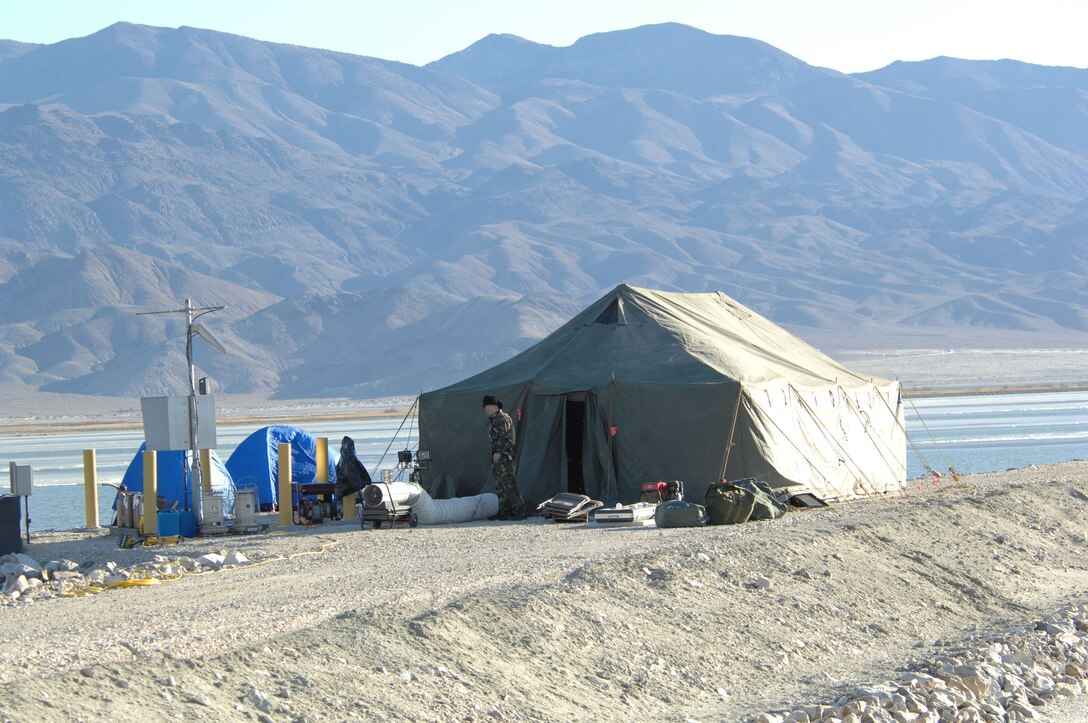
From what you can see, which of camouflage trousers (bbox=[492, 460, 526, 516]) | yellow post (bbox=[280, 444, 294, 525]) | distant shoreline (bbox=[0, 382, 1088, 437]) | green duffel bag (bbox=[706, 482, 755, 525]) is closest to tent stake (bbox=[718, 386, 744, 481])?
green duffel bag (bbox=[706, 482, 755, 525])

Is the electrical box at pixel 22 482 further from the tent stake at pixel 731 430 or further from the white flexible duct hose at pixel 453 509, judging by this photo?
the tent stake at pixel 731 430

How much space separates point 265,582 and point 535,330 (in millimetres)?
119084

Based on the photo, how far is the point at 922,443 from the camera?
1666 inches

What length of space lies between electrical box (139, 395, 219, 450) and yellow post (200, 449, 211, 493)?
1227 mm

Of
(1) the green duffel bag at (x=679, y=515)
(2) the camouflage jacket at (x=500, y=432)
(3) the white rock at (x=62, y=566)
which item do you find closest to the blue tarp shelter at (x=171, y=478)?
(2) the camouflage jacket at (x=500, y=432)

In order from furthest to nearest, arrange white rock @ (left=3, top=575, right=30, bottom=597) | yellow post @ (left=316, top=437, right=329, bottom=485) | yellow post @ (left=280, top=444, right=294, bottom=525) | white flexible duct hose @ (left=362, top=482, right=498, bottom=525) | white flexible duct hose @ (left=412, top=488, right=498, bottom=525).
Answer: yellow post @ (left=316, top=437, right=329, bottom=485) < yellow post @ (left=280, top=444, right=294, bottom=525) < white flexible duct hose @ (left=412, top=488, right=498, bottom=525) < white flexible duct hose @ (left=362, top=482, right=498, bottom=525) < white rock @ (left=3, top=575, right=30, bottom=597)

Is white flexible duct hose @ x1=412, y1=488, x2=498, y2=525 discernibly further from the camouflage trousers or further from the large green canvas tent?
the large green canvas tent

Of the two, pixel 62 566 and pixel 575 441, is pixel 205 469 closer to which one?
pixel 62 566

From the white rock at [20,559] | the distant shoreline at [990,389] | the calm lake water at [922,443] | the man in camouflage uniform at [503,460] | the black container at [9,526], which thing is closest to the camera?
the white rock at [20,559]

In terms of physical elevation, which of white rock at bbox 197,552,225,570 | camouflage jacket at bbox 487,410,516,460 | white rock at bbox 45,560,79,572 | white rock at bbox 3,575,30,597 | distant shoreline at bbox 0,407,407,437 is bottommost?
distant shoreline at bbox 0,407,407,437

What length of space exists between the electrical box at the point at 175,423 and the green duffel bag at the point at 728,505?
562cm

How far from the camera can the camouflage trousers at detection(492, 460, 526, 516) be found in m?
17.3

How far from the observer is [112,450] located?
5888 cm

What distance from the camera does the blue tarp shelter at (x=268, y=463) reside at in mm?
21641
